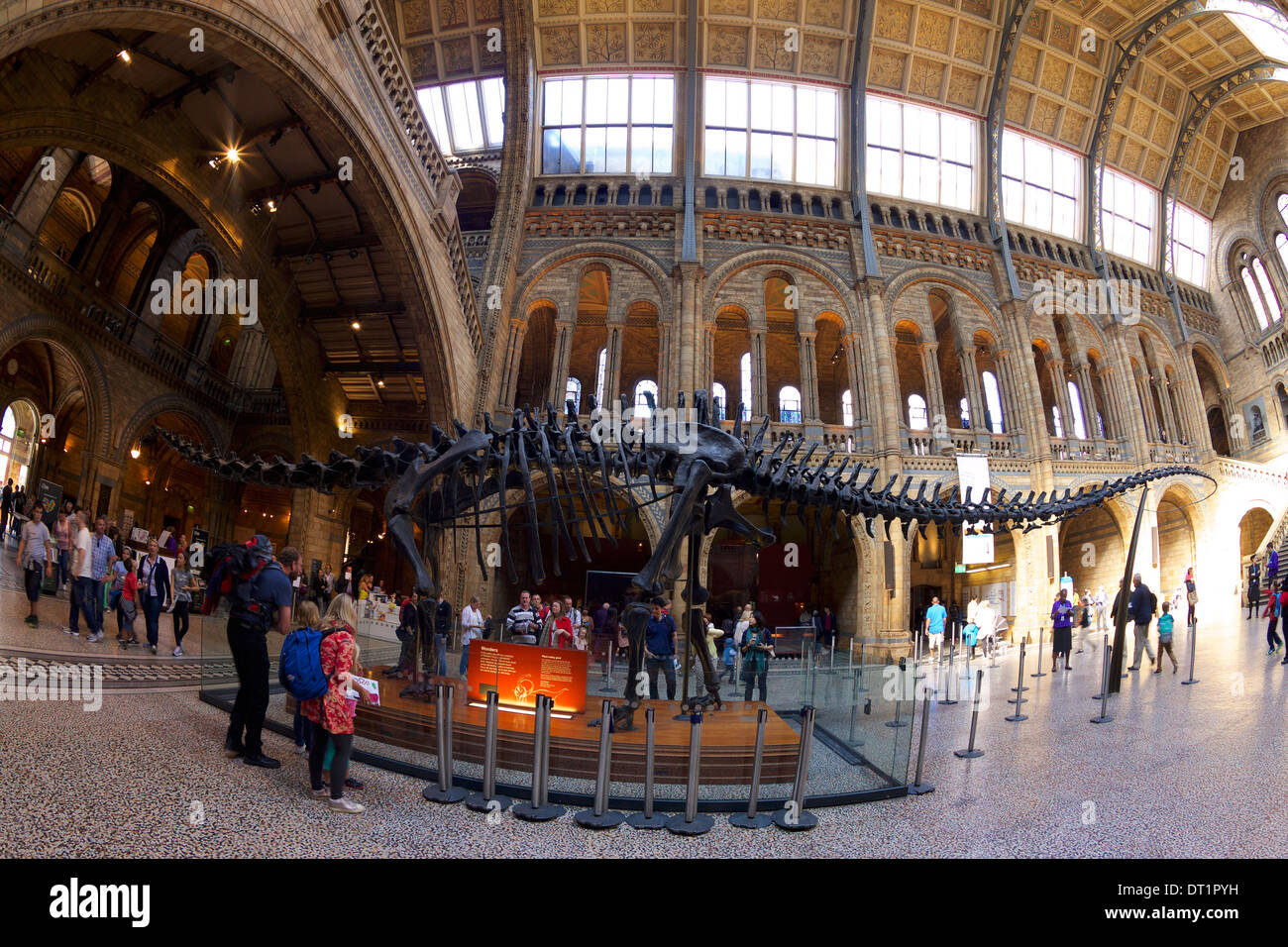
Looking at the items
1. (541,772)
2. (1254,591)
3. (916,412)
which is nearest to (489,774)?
(541,772)

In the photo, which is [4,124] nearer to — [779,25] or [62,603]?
[62,603]

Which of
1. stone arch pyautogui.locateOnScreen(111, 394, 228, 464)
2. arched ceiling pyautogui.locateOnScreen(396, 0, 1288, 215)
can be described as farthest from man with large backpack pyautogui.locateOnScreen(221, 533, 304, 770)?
arched ceiling pyautogui.locateOnScreen(396, 0, 1288, 215)

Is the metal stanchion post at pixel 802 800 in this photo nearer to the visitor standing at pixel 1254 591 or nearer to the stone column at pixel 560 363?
the stone column at pixel 560 363

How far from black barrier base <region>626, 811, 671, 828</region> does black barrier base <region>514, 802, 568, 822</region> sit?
494 mm

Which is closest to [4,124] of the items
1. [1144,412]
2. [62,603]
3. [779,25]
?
[62,603]

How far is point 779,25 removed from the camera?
21.3 metres

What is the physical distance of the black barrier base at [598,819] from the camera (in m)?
4.21

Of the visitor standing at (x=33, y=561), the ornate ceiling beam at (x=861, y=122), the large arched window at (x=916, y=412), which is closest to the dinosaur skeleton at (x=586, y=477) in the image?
the visitor standing at (x=33, y=561)

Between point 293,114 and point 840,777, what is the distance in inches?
594

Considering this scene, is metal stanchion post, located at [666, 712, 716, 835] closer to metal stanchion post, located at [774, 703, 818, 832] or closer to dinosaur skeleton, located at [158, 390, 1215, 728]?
metal stanchion post, located at [774, 703, 818, 832]

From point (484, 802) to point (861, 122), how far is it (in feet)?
78.4

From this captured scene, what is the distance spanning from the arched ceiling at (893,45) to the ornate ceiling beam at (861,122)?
1.21 feet
